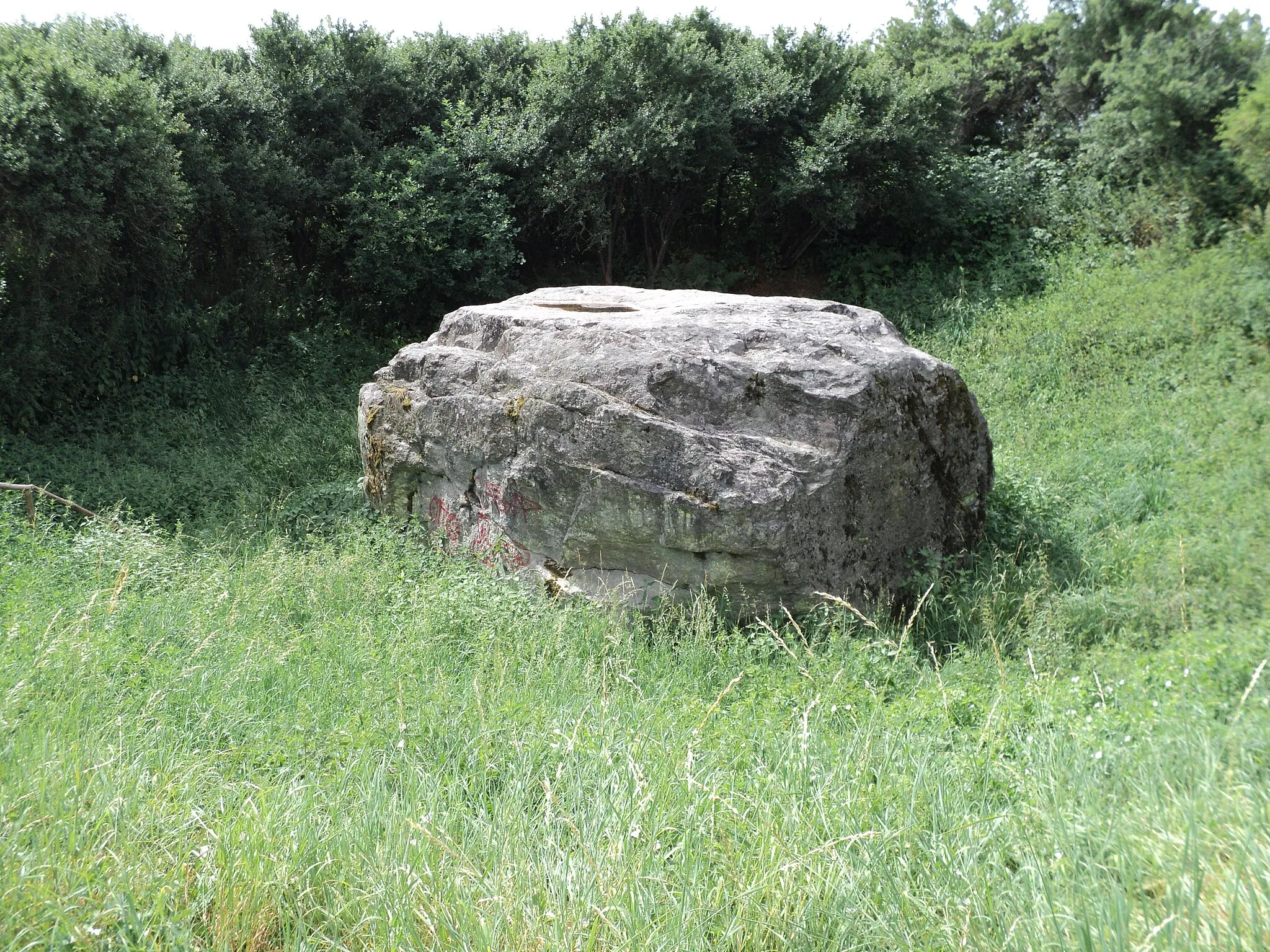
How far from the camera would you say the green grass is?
8.01ft

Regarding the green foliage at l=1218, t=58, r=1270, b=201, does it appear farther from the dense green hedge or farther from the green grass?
the green grass

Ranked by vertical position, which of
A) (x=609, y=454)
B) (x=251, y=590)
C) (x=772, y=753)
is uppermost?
(x=609, y=454)

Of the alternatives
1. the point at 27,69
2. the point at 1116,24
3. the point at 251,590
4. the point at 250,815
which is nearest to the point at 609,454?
the point at 251,590

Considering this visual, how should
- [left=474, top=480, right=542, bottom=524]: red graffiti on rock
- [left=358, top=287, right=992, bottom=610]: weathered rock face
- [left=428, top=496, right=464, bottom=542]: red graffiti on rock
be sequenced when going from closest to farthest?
1. [left=358, top=287, right=992, bottom=610]: weathered rock face
2. [left=474, top=480, right=542, bottom=524]: red graffiti on rock
3. [left=428, top=496, right=464, bottom=542]: red graffiti on rock

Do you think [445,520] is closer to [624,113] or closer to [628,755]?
[628,755]

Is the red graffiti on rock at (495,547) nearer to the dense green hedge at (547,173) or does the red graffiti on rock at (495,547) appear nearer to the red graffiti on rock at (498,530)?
the red graffiti on rock at (498,530)

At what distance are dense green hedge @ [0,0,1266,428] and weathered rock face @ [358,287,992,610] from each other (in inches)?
290

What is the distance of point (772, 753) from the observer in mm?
3596

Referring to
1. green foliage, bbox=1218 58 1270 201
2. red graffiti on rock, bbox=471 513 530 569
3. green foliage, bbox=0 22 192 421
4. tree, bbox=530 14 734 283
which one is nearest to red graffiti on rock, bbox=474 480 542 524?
red graffiti on rock, bbox=471 513 530 569

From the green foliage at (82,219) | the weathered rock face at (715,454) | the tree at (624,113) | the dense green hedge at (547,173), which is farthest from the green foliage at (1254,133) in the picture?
the green foliage at (82,219)

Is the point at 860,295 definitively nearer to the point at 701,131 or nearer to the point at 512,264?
the point at 701,131

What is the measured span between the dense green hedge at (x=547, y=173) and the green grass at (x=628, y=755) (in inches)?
265

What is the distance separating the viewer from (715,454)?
591 cm

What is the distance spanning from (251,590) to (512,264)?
33.2 feet
